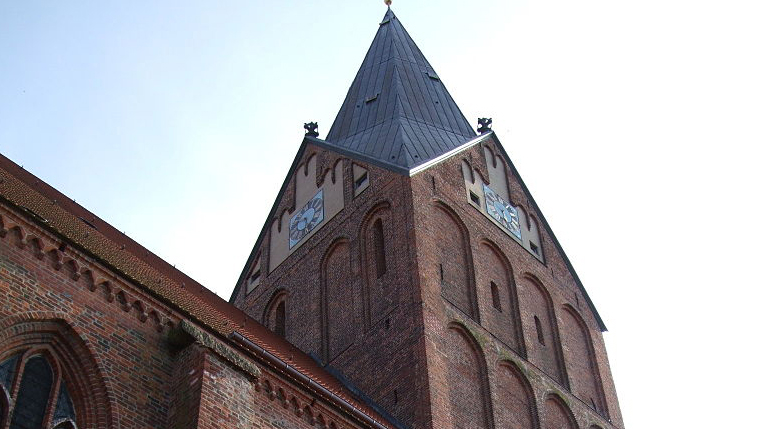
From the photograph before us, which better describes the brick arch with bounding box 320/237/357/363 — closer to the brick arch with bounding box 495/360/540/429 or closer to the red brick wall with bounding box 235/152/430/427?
the red brick wall with bounding box 235/152/430/427

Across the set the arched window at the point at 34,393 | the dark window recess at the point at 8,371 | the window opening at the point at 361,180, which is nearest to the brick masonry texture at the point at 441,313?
the window opening at the point at 361,180

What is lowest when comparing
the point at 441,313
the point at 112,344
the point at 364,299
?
the point at 112,344

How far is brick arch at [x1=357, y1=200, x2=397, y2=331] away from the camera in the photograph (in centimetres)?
2161

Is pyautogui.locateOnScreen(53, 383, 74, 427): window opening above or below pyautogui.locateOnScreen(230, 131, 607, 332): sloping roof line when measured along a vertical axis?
below

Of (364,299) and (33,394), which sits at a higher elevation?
(364,299)

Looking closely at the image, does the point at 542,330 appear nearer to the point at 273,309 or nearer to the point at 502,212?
the point at 502,212

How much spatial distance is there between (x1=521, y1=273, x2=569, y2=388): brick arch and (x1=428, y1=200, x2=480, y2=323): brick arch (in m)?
1.59

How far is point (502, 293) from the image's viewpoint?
77.2ft

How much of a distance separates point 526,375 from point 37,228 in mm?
11463

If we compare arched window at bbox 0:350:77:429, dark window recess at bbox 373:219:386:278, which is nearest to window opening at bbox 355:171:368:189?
dark window recess at bbox 373:219:386:278

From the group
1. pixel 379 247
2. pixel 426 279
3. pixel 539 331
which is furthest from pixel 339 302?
pixel 539 331

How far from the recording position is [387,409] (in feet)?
63.7

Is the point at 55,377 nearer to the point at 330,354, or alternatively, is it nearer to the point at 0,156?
the point at 0,156

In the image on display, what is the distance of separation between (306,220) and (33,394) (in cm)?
1404
